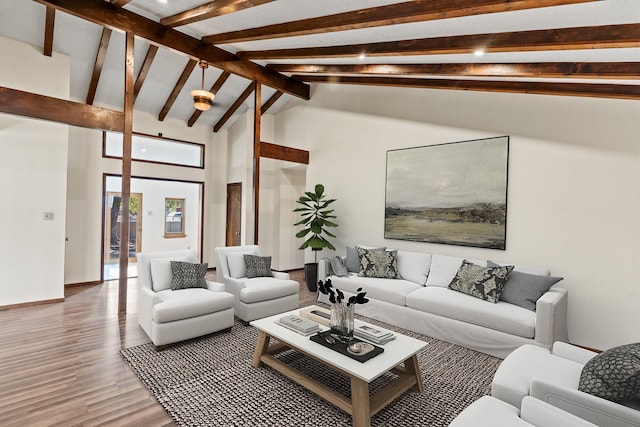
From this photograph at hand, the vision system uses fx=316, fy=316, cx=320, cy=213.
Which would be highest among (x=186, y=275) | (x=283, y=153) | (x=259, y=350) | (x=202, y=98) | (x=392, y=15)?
(x=392, y=15)

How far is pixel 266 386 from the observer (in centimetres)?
257

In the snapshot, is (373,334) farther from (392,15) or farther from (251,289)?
(392,15)

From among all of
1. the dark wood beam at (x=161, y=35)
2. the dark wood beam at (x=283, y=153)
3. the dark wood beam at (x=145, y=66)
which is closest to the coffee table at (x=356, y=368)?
the dark wood beam at (x=283, y=153)

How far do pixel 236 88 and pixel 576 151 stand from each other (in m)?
5.54

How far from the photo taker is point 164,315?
3.16m

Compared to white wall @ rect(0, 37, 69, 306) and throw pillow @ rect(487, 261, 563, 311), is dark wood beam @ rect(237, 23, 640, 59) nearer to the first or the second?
throw pillow @ rect(487, 261, 563, 311)

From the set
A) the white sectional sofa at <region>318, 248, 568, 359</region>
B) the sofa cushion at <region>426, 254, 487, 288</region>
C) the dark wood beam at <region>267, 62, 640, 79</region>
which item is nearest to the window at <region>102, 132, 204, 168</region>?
the dark wood beam at <region>267, 62, 640, 79</region>

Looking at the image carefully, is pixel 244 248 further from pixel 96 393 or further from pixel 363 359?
pixel 363 359

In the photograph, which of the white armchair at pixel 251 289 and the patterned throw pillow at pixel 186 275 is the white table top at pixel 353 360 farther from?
the patterned throw pillow at pixel 186 275

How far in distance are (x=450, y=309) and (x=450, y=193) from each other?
Answer: 1.74 metres

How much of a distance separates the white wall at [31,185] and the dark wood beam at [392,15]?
10.0 feet

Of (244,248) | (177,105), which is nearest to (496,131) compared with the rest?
(244,248)

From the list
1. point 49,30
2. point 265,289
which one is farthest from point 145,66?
point 265,289

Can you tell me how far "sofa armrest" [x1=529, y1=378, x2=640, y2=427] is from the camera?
1451mm
